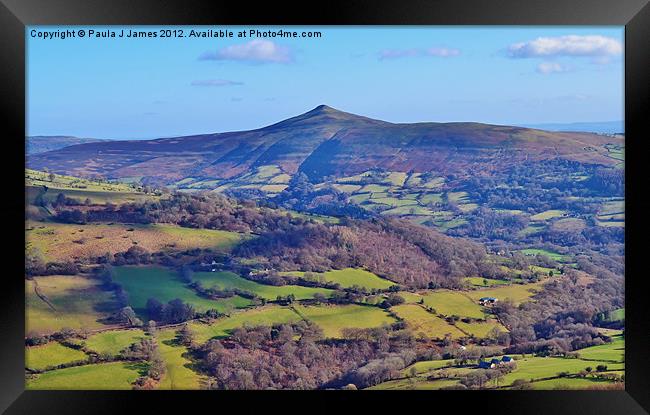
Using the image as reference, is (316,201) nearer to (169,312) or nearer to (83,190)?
(169,312)

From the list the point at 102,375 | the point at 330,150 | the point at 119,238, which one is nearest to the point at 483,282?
the point at 330,150

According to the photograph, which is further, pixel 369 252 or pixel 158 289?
pixel 369 252

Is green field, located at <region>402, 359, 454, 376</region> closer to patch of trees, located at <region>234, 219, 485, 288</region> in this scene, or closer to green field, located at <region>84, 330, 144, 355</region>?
patch of trees, located at <region>234, 219, 485, 288</region>

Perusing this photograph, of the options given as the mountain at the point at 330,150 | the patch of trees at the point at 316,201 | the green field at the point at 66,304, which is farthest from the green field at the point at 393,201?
the green field at the point at 66,304

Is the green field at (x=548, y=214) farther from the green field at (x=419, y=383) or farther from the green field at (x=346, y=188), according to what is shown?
the green field at (x=419, y=383)

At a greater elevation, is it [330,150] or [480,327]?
[330,150]
